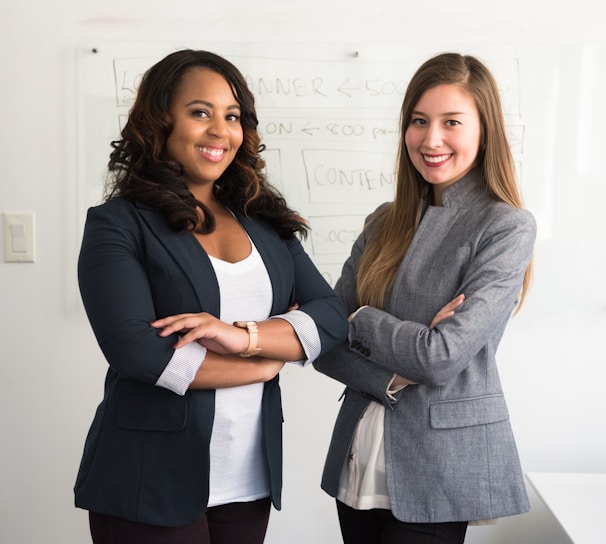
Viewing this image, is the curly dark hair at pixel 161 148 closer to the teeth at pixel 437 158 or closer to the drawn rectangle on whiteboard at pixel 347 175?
the teeth at pixel 437 158

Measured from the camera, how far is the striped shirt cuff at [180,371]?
1369 millimetres

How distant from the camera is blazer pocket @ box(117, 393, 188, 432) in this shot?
1.41 metres

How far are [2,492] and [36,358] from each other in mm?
533

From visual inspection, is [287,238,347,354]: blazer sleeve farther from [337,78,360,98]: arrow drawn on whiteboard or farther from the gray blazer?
[337,78,360,98]: arrow drawn on whiteboard

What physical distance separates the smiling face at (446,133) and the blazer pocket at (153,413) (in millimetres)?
745

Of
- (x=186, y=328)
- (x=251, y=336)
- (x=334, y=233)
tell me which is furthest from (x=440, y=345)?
(x=334, y=233)

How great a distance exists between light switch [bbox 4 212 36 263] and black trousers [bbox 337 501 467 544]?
163 centimetres

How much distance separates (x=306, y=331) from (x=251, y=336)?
0.46 ft

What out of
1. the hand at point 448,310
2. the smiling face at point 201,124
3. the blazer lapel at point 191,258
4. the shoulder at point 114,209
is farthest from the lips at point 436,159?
the shoulder at point 114,209

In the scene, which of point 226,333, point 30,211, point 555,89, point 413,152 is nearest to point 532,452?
point 555,89

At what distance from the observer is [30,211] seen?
9.04 feet

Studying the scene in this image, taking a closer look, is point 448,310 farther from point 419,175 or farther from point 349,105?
point 349,105

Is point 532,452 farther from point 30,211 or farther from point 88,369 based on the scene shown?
point 30,211

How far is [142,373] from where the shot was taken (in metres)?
1.36
